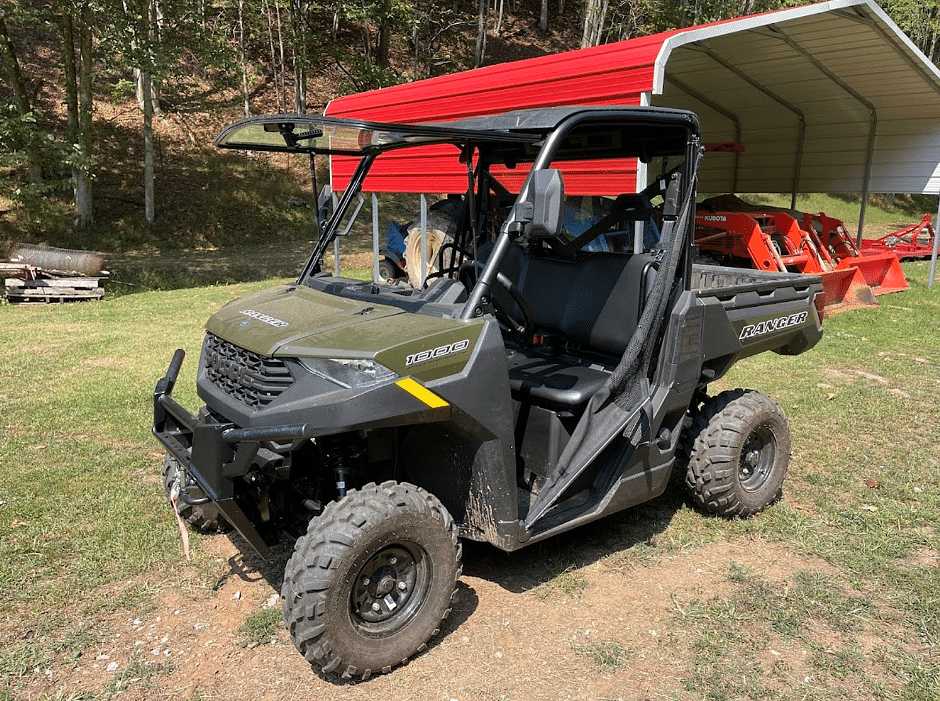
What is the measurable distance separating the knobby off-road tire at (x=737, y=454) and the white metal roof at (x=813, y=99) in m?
4.26

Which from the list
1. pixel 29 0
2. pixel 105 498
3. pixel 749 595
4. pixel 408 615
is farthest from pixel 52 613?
pixel 29 0

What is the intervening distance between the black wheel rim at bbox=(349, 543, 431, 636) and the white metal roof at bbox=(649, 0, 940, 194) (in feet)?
19.5

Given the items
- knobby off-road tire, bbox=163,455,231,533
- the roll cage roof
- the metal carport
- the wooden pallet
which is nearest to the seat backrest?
the roll cage roof

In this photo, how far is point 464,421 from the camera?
10.1 ft

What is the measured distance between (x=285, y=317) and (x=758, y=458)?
9.51 ft

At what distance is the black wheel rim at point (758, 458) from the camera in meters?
4.45

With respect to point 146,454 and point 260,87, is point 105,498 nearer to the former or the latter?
point 146,454

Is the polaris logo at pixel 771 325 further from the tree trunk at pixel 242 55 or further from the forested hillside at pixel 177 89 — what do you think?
the tree trunk at pixel 242 55

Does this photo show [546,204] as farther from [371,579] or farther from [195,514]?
[195,514]

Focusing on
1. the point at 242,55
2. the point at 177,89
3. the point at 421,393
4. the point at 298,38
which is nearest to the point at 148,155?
the point at 177,89

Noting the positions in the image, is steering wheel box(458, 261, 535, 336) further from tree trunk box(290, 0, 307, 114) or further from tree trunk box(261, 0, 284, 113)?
tree trunk box(261, 0, 284, 113)

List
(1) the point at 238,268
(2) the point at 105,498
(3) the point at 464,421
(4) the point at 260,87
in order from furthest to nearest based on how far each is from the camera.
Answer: (4) the point at 260,87 < (1) the point at 238,268 < (2) the point at 105,498 < (3) the point at 464,421

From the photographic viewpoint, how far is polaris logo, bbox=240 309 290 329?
3.27 metres

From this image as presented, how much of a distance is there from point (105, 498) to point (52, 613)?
1.16 meters
